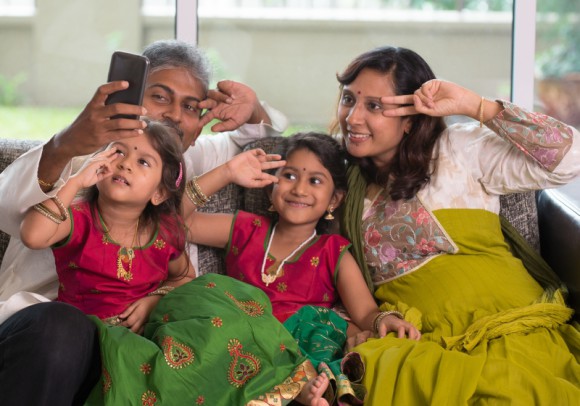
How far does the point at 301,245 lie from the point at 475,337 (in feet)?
1.91

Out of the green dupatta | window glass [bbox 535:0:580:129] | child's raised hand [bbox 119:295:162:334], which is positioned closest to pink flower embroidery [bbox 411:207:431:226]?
the green dupatta

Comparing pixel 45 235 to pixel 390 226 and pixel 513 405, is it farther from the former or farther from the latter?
pixel 513 405

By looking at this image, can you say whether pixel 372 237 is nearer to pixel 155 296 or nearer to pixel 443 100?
pixel 443 100

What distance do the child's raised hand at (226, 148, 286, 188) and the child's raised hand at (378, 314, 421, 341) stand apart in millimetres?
510

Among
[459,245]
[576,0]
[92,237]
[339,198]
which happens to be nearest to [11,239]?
[92,237]

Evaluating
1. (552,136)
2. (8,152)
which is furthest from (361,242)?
(8,152)

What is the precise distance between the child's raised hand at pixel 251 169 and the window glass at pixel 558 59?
1.92 m

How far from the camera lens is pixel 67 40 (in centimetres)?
412

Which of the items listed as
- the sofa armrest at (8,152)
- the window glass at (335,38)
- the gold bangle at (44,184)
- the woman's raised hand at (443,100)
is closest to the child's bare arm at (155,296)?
the gold bangle at (44,184)

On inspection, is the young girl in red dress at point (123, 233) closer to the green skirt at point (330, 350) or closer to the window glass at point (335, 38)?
the green skirt at point (330, 350)

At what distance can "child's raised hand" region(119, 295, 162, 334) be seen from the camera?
7.49 feet

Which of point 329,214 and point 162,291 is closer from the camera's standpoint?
point 162,291

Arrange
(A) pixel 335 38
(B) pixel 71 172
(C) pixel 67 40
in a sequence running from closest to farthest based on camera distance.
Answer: (B) pixel 71 172, (A) pixel 335 38, (C) pixel 67 40

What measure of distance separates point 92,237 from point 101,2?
203 cm
